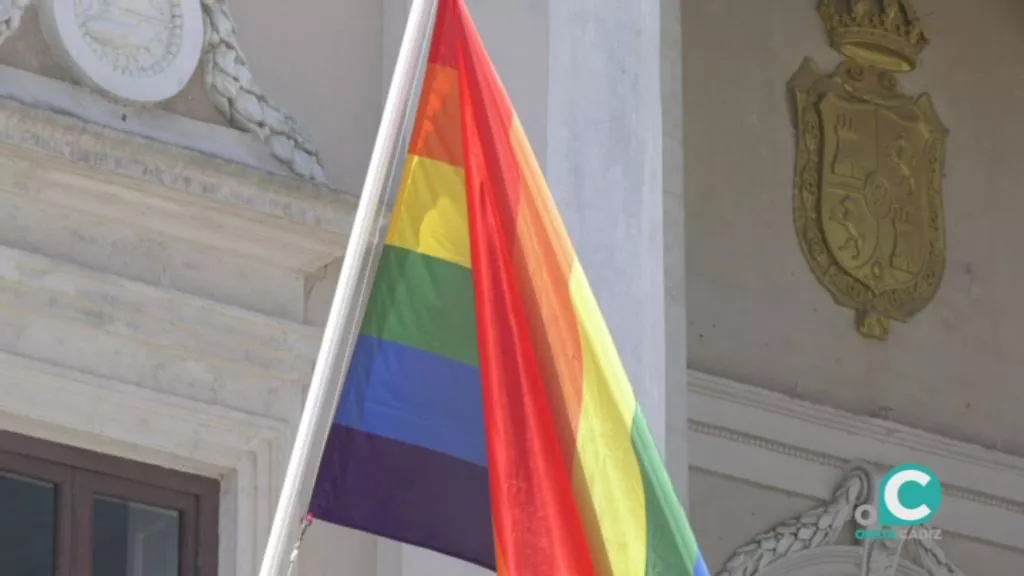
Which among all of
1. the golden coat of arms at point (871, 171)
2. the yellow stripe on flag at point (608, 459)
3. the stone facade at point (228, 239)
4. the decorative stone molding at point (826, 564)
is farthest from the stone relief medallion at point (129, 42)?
the golden coat of arms at point (871, 171)

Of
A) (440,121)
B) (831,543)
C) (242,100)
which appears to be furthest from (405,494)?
(831,543)

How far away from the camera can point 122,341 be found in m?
6.20

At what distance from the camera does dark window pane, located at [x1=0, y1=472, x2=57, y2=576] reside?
5973mm

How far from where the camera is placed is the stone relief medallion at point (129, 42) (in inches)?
246

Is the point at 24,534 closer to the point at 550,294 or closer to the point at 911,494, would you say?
the point at 550,294

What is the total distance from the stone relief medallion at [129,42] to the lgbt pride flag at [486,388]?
107 centimetres

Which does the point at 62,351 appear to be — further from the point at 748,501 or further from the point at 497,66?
the point at 748,501

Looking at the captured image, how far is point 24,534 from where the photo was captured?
598 cm

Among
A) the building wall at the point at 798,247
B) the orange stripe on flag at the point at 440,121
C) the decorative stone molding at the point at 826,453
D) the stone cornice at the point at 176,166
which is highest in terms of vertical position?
the orange stripe on flag at the point at 440,121

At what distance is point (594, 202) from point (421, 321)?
4.49 feet

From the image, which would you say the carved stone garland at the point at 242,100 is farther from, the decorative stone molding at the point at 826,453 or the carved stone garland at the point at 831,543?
the carved stone garland at the point at 831,543

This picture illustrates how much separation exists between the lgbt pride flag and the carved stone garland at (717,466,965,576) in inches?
239

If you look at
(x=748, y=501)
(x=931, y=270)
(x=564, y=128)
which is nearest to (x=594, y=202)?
(x=564, y=128)

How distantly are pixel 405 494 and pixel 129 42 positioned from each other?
1.49 meters
